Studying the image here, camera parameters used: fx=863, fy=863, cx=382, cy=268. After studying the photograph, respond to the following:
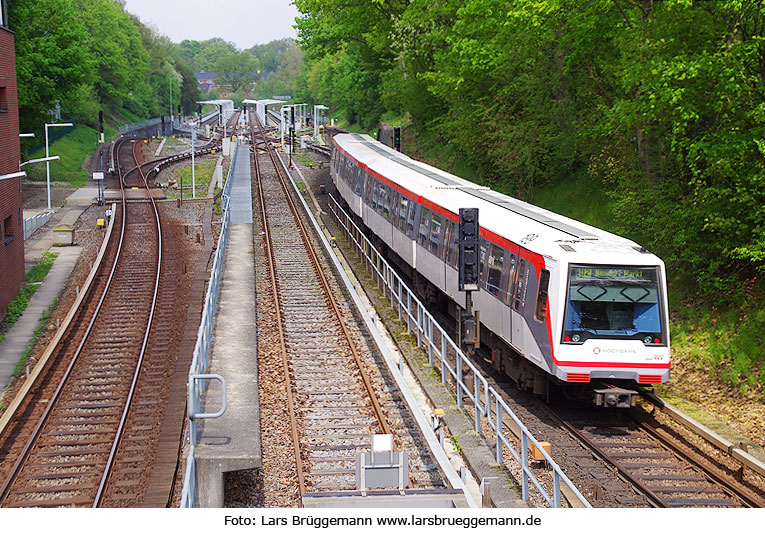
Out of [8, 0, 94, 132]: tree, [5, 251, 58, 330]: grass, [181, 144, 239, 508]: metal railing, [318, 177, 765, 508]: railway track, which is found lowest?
[5, 251, 58, 330]: grass

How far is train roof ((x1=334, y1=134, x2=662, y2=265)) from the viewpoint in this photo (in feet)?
47.7

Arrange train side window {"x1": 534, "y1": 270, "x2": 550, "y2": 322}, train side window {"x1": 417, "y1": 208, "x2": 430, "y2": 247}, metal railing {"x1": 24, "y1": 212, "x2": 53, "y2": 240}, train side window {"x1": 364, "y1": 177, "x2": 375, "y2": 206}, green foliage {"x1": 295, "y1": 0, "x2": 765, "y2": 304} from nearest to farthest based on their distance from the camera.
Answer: train side window {"x1": 534, "y1": 270, "x2": 550, "y2": 322} → green foliage {"x1": 295, "y1": 0, "x2": 765, "y2": 304} → train side window {"x1": 417, "y1": 208, "x2": 430, "y2": 247} → train side window {"x1": 364, "y1": 177, "x2": 375, "y2": 206} → metal railing {"x1": 24, "y1": 212, "x2": 53, "y2": 240}

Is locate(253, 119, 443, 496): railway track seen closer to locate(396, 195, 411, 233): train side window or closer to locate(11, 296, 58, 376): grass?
locate(396, 195, 411, 233): train side window

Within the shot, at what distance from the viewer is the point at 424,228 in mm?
22156

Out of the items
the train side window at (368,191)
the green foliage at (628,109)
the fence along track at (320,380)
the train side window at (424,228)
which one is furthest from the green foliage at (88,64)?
the train side window at (424,228)

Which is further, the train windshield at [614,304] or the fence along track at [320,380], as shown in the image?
the train windshield at [614,304]

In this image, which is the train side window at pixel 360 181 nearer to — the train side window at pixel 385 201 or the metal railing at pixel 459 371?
the metal railing at pixel 459 371

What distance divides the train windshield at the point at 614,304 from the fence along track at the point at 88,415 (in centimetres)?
833

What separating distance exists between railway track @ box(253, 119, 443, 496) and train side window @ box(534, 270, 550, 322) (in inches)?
116

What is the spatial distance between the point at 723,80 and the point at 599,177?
10717 mm

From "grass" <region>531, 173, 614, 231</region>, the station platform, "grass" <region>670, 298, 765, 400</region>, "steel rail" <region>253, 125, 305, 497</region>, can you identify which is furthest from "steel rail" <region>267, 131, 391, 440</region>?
"grass" <region>531, 173, 614, 231</region>

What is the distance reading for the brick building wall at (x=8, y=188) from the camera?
84.0 ft
